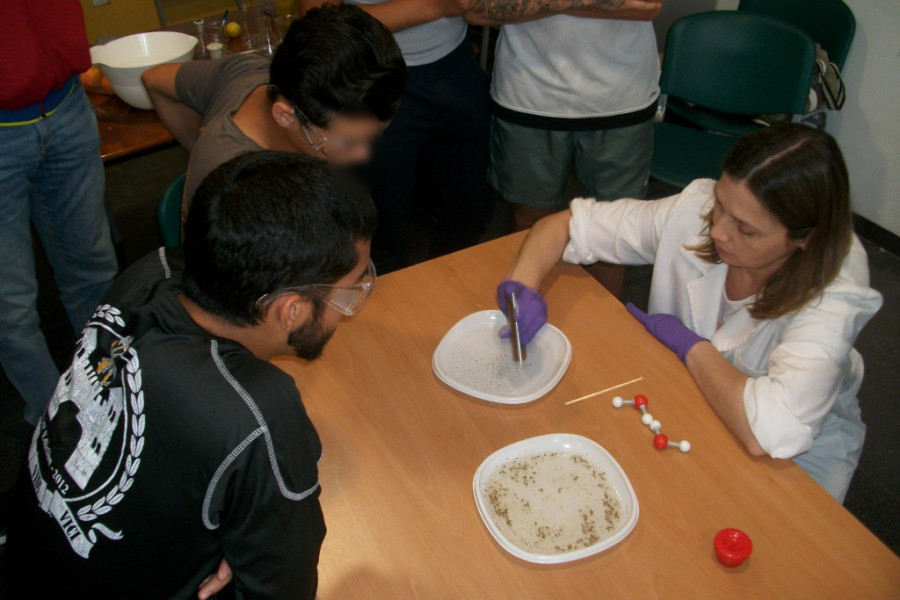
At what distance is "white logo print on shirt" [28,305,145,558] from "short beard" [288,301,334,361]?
22 centimetres

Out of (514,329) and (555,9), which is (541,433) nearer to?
(514,329)

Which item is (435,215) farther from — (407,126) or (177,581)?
(177,581)

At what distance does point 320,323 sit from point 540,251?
0.66 m

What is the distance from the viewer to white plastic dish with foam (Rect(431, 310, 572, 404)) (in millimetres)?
1314

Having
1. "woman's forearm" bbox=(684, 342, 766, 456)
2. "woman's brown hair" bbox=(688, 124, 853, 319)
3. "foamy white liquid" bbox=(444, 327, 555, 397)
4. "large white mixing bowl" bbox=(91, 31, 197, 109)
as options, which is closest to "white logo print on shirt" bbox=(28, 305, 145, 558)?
"foamy white liquid" bbox=(444, 327, 555, 397)

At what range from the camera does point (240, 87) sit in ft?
5.26

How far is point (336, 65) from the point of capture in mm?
1323

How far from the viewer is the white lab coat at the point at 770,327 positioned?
1.20m

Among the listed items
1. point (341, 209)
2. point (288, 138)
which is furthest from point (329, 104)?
point (341, 209)

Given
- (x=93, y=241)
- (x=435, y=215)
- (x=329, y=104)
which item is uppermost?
(x=329, y=104)

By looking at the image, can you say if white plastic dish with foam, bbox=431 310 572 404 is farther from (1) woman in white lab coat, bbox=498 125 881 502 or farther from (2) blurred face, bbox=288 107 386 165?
(2) blurred face, bbox=288 107 386 165

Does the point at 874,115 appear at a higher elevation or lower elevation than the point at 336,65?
lower

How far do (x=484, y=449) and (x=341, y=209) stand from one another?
1.69 ft

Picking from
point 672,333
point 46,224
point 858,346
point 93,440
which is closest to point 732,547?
point 672,333
